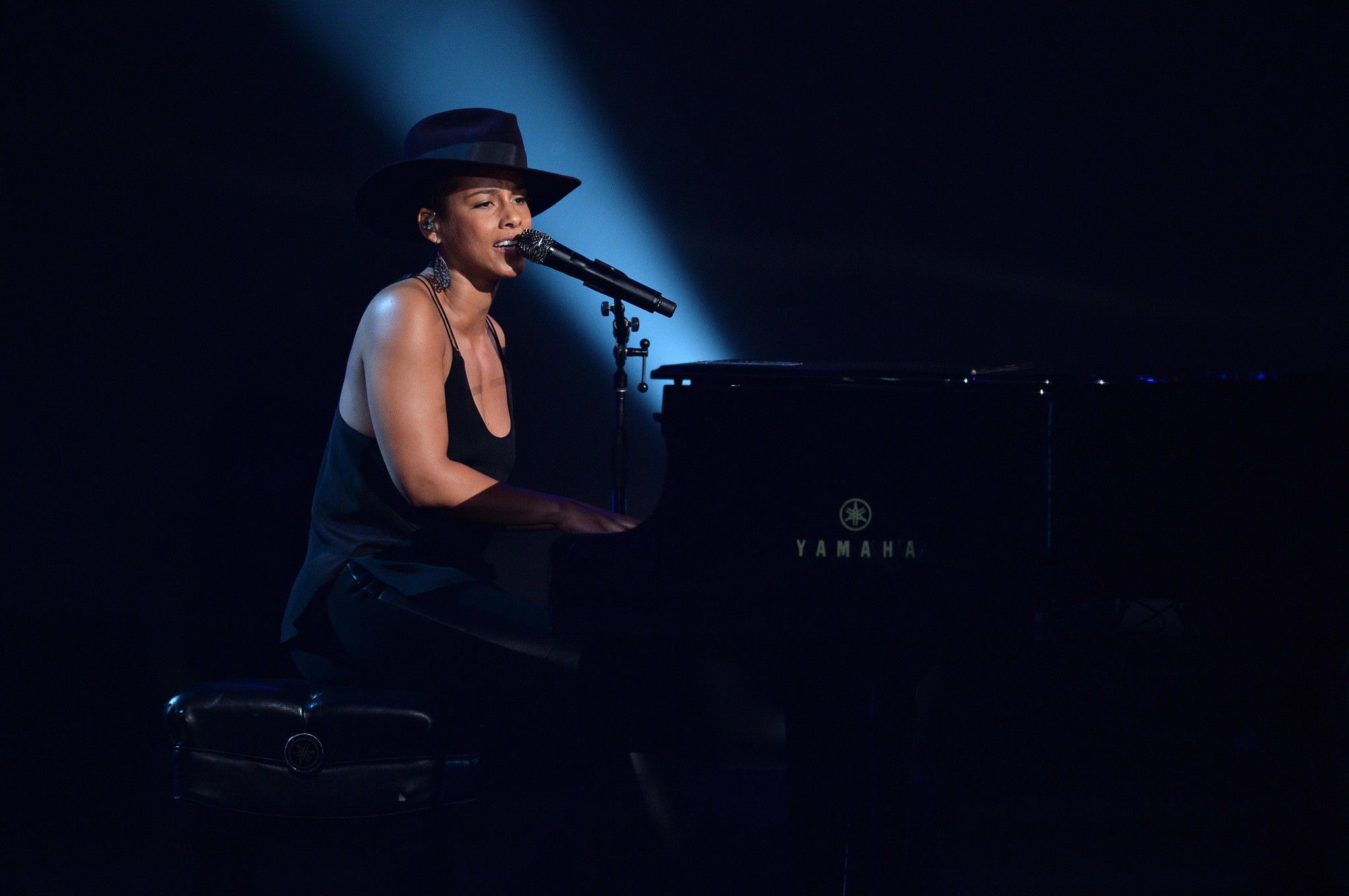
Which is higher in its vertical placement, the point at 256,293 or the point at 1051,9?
the point at 1051,9

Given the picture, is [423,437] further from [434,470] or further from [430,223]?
[430,223]

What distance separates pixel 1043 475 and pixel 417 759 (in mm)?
1160

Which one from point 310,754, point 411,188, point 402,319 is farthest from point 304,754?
point 411,188

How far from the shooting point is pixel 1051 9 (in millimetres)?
2807

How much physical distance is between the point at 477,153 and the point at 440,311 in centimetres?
35

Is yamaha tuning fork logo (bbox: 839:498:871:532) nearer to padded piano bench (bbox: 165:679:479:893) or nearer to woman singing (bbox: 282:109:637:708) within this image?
woman singing (bbox: 282:109:637:708)

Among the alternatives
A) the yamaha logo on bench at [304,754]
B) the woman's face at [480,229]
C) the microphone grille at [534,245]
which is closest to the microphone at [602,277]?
the microphone grille at [534,245]

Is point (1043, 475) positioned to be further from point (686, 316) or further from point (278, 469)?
point (278, 469)

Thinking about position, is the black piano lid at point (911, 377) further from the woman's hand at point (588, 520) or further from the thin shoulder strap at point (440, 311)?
the thin shoulder strap at point (440, 311)

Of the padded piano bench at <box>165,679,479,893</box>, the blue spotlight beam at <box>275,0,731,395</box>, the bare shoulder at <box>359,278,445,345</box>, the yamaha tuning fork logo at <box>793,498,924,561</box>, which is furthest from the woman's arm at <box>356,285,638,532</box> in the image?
the blue spotlight beam at <box>275,0,731,395</box>

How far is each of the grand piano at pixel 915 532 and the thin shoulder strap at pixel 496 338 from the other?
2.93 ft

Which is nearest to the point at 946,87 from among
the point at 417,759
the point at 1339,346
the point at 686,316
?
the point at 686,316

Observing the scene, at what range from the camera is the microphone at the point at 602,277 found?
1902 millimetres

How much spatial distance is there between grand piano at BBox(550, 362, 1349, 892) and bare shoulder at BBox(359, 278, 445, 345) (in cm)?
60
